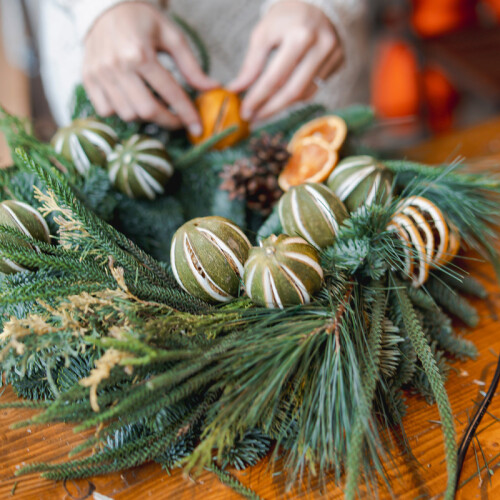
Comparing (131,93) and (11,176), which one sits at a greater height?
(131,93)

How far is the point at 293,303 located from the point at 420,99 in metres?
1.93

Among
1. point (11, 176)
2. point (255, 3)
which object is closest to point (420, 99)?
point (255, 3)

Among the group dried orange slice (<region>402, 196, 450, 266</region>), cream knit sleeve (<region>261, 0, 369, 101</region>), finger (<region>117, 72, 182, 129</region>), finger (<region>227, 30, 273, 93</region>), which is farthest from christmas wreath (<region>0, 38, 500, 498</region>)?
cream knit sleeve (<region>261, 0, 369, 101</region>)

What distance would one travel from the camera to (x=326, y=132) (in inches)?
25.7

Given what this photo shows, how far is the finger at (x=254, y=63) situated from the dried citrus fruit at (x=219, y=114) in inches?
1.3

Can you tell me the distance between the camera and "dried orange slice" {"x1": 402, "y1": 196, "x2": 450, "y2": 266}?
18.3 inches

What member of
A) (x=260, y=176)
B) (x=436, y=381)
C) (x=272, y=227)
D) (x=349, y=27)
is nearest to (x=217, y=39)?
(x=349, y=27)

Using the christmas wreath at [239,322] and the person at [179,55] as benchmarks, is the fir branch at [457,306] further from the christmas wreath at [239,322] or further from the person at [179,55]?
the person at [179,55]

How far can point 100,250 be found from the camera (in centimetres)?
41

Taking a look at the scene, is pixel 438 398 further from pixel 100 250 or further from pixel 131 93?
pixel 131 93

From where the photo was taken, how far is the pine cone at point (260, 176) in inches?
23.9

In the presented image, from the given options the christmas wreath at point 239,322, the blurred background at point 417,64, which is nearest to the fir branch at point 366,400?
the christmas wreath at point 239,322

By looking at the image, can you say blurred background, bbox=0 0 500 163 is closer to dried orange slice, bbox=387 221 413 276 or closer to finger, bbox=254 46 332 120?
finger, bbox=254 46 332 120

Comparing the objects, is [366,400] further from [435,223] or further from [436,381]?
[435,223]
